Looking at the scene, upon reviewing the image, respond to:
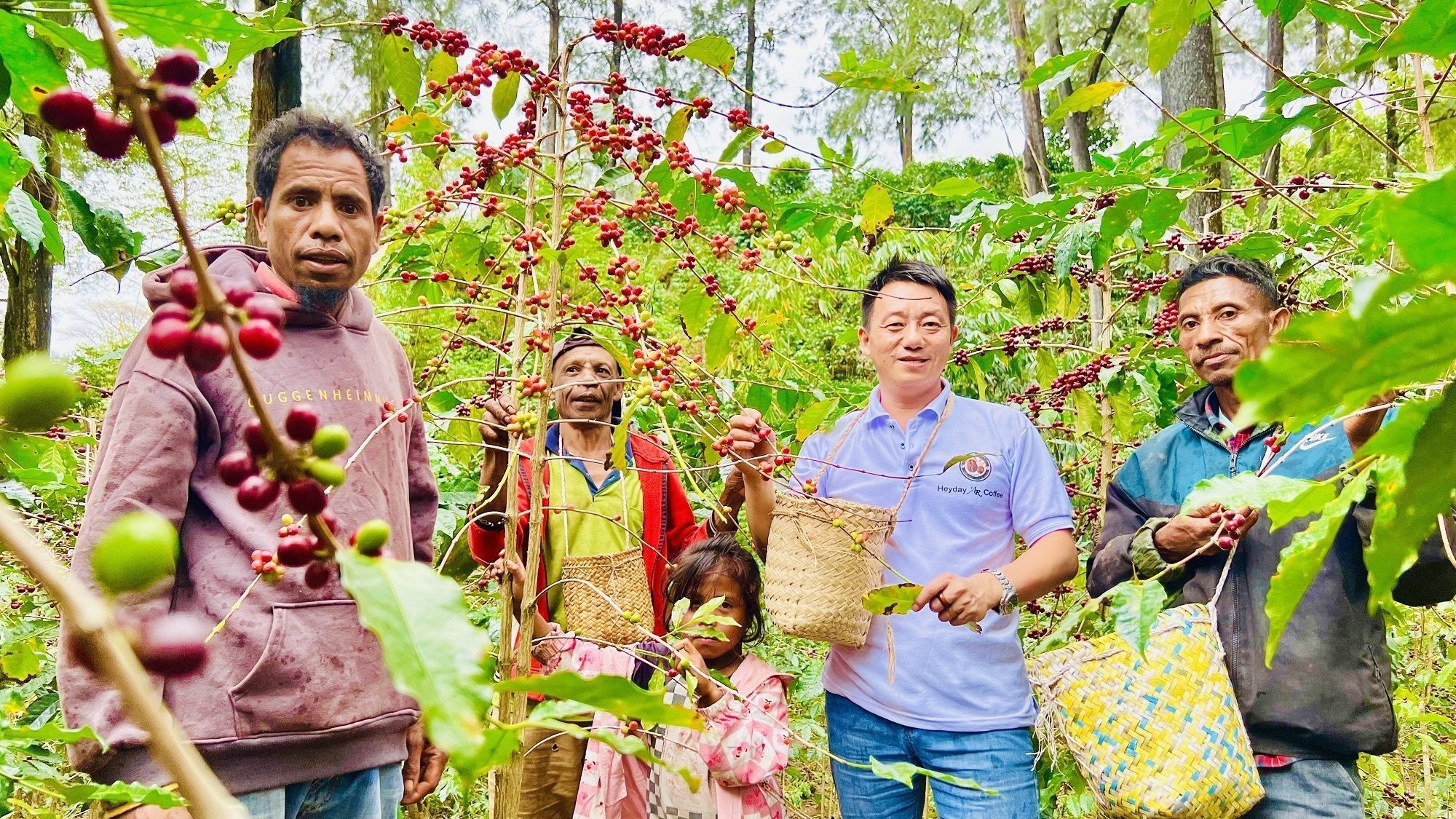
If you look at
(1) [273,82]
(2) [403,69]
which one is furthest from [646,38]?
(1) [273,82]

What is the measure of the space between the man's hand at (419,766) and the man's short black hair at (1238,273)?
70.6 inches

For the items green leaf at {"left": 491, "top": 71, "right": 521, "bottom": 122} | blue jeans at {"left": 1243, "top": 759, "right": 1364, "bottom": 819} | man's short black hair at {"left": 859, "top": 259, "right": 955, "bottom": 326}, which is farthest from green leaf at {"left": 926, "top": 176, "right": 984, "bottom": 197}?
blue jeans at {"left": 1243, "top": 759, "right": 1364, "bottom": 819}

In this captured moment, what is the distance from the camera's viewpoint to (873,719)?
201cm

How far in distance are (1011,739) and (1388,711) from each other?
67 centimetres

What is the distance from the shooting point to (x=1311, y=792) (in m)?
1.67

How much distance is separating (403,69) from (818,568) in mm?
1270

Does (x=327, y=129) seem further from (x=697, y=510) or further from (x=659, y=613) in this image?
(x=697, y=510)

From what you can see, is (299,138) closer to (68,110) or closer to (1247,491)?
(68,110)

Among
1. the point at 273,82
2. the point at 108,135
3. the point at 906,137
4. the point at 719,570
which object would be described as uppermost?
the point at 906,137

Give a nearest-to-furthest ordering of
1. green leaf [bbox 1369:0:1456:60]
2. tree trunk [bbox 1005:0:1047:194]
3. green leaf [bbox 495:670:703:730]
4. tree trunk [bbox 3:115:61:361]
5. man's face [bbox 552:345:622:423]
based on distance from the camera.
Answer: green leaf [bbox 495:670:703:730] < green leaf [bbox 1369:0:1456:60] < man's face [bbox 552:345:622:423] < tree trunk [bbox 3:115:61:361] < tree trunk [bbox 1005:0:1047:194]

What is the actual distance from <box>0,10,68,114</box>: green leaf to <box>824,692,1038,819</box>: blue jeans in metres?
1.57

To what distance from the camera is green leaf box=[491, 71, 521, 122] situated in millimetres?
1770

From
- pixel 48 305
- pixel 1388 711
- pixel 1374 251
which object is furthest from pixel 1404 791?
pixel 48 305

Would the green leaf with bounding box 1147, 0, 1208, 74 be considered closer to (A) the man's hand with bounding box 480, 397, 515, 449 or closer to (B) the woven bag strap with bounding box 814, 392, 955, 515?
(B) the woven bag strap with bounding box 814, 392, 955, 515
